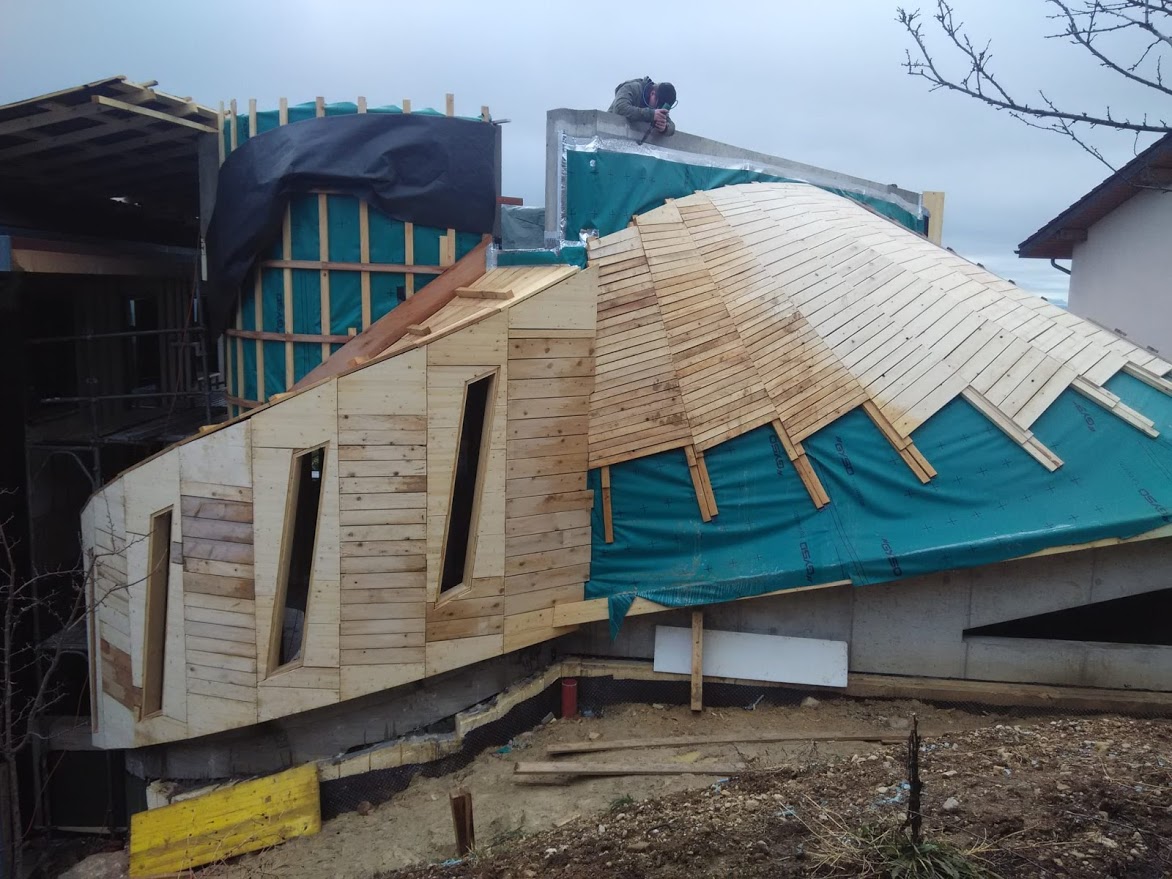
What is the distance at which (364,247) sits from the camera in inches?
404

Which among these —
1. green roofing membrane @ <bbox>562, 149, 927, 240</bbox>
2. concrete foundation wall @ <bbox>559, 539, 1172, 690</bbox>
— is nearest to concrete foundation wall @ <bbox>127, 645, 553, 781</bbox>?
concrete foundation wall @ <bbox>559, 539, 1172, 690</bbox>

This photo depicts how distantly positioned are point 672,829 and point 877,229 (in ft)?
26.3

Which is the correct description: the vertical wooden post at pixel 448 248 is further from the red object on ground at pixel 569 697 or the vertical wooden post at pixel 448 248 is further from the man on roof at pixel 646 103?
the red object on ground at pixel 569 697

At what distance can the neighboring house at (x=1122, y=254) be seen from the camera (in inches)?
600

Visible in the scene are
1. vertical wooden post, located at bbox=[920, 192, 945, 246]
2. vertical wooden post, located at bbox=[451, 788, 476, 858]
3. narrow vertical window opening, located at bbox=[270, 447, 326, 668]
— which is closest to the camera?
vertical wooden post, located at bbox=[451, 788, 476, 858]

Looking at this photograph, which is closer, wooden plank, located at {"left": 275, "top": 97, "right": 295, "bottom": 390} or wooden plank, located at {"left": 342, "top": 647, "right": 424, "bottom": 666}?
wooden plank, located at {"left": 342, "top": 647, "right": 424, "bottom": 666}

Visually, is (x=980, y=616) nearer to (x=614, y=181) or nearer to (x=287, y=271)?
(x=614, y=181)

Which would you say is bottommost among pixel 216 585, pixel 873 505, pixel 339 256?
pixel 216 585

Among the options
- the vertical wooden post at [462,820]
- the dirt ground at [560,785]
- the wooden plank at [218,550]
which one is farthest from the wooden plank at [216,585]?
the vertical wooden post at [462,820]

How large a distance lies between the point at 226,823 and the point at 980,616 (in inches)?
287

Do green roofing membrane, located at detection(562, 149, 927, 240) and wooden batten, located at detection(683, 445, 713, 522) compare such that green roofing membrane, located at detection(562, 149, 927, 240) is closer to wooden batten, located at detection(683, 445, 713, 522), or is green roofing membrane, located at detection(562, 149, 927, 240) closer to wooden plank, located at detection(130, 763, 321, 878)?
wooden batten, located at detection(683, 445, 713, 522)

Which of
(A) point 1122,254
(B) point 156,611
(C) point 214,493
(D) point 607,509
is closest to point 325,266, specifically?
(C) point 214,493

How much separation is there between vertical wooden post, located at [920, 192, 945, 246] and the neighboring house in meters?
2.65

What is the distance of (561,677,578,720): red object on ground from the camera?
30.6 ft
